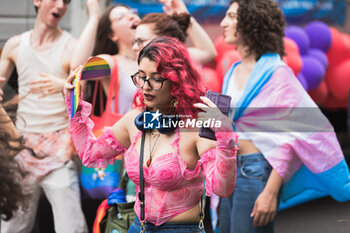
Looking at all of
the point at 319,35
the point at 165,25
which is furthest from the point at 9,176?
the point at 319,35

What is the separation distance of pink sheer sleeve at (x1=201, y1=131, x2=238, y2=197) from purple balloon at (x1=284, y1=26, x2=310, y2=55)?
2781 millimetres

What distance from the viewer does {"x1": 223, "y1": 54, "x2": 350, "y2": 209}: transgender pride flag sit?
235 centimetres

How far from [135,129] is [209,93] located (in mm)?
401

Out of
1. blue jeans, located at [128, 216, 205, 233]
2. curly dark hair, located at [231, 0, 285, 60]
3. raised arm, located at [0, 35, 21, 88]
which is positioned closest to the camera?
blue jeans, located at [128, 216, 205, 233]

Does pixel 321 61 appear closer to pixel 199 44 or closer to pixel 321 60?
pixel 321 60

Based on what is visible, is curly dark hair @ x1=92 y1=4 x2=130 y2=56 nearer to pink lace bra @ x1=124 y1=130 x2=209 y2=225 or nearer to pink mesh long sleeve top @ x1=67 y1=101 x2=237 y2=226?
pink mesh long sleeve top @ x1=67 y1=101 x2=237 y2=226

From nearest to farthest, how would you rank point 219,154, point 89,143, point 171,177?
point 219,154 < point 171,177 < point 89,143

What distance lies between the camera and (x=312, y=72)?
439cm

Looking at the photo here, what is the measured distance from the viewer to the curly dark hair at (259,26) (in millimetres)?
2496

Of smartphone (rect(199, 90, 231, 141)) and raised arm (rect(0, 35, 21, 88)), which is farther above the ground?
smartphone (rect(199, 90, 231, 141))

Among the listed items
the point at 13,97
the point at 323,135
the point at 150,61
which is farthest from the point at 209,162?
the point at 13,97

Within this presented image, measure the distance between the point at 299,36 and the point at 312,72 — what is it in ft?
1.19

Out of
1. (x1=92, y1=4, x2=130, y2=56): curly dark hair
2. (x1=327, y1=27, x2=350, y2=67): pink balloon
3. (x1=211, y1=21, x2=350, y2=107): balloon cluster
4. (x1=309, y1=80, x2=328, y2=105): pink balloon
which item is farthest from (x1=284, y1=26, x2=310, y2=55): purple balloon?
(x1=92, y1=4, x2=130, y2=56): curly dark hair

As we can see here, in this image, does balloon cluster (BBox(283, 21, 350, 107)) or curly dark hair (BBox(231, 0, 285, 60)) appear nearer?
curly dark hair (BBox(231, 0, 285, 60))
